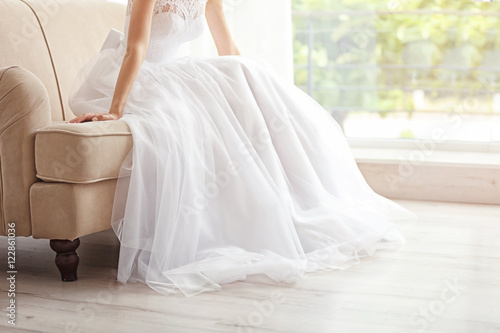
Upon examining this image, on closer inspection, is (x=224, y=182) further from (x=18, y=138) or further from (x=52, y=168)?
(x=18, y=138)

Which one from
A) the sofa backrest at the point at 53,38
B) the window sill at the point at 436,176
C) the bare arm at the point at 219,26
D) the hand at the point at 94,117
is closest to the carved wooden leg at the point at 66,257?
the hand at the point at 94,117

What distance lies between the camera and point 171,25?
2.47 metres

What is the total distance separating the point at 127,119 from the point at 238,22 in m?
1.78

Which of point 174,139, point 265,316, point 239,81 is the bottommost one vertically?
point 265,316

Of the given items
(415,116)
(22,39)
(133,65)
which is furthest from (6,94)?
(415,116)

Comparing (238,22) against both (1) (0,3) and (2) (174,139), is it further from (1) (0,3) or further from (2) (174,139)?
(2) (174,139)

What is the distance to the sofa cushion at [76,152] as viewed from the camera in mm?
1938

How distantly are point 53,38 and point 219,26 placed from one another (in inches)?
27.6

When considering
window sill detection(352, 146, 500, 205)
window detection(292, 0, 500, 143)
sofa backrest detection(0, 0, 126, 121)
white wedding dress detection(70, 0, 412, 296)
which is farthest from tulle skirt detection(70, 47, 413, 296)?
window detection(292, 0, 500, 143)

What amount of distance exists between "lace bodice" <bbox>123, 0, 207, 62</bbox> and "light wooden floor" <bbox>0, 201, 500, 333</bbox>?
79 cm

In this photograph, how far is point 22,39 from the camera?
2.66 m

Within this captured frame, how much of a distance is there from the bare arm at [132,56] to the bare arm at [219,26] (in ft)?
1.77

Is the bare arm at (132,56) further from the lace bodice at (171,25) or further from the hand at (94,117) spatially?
the lace bodice at (171,25)

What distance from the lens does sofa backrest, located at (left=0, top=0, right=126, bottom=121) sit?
2631mm
